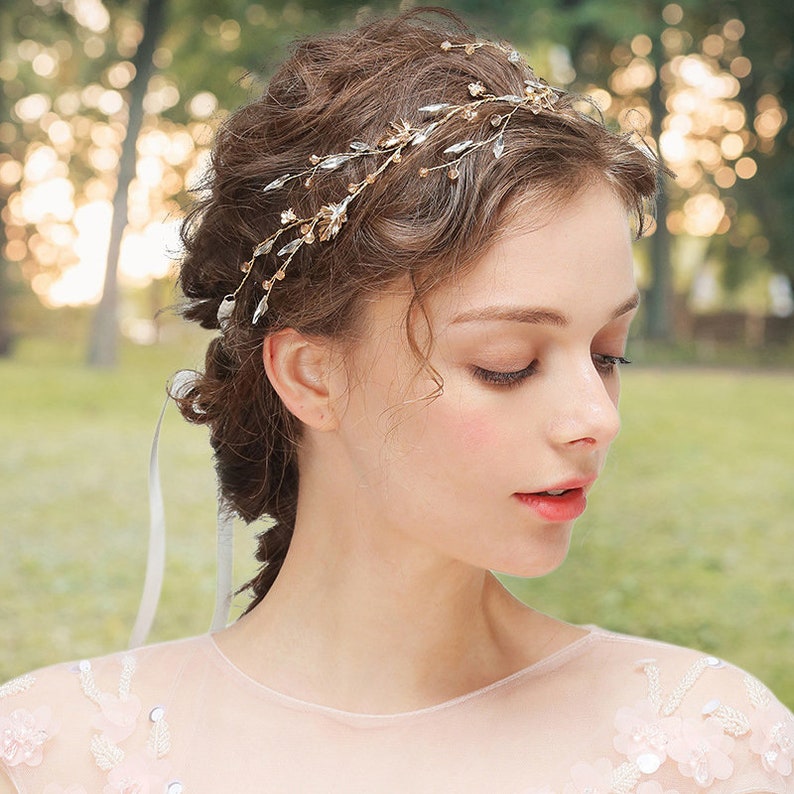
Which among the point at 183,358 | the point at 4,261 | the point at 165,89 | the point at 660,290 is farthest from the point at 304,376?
the point at 660,290

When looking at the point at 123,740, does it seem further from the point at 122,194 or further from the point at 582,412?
the point at 122,194

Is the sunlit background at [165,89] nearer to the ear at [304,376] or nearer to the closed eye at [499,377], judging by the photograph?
the ear at [304,376]

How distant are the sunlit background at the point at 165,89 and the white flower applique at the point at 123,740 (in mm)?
2642

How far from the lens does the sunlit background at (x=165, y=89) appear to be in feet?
12.5

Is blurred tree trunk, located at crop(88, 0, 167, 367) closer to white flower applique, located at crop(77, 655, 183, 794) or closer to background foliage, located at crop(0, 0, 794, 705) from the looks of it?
background foliage, located at crop(0, 0, 794, 705)

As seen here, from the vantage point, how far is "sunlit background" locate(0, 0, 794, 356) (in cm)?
380

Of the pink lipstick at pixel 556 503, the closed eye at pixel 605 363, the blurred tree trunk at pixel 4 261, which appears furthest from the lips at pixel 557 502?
the blurred tree trunk at pixel 4 261

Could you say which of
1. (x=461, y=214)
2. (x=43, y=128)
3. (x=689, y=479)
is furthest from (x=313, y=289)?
(x=43, y=128)

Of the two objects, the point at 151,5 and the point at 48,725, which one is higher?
the point at 151,5

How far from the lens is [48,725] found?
43.8 inches

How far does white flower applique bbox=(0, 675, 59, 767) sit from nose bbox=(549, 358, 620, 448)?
598 mm

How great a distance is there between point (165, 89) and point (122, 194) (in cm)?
44

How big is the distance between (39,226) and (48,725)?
122 inches

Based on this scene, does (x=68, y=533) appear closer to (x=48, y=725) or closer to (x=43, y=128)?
(x=43, y=128)
